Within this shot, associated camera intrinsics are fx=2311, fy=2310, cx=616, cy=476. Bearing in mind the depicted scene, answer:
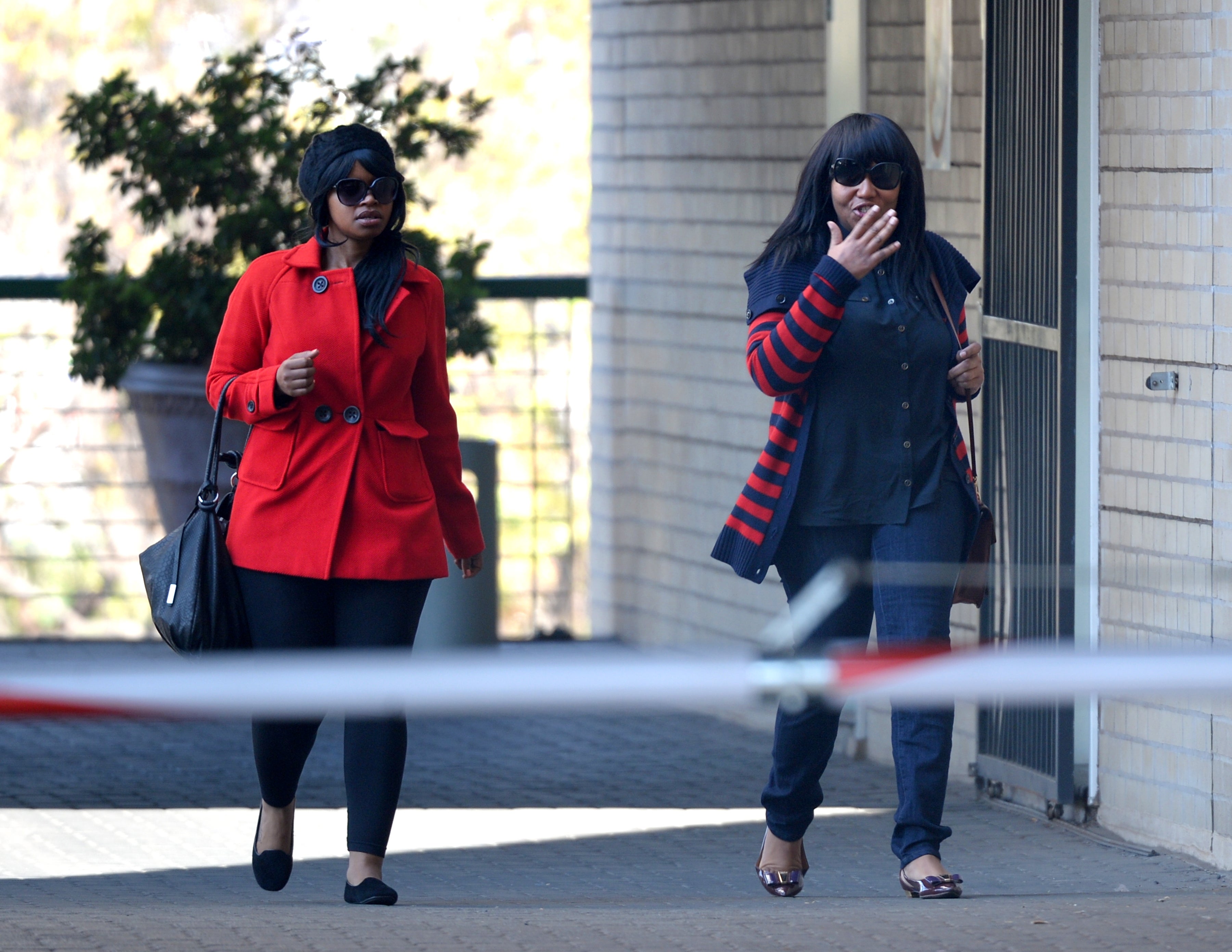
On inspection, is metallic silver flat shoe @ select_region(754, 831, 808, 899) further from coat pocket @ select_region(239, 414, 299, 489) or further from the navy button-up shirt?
coat pocket @ select_region(239, 414, 299, 489)

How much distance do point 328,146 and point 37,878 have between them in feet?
6.87

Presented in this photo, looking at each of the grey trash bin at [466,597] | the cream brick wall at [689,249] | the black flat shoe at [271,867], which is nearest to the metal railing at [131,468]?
the cream brick wall at [689,249]

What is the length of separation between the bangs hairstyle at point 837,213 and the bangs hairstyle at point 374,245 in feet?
2.87

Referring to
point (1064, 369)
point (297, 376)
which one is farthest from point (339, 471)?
point (1064, 369)

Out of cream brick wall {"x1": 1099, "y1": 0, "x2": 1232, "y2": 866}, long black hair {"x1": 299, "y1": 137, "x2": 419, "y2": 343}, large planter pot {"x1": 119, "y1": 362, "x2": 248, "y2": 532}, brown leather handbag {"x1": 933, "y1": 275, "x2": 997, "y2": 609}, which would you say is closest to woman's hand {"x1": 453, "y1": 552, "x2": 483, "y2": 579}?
long black hair {"x1": 299, "y1": 137, "x2": 419, "y2": 343}

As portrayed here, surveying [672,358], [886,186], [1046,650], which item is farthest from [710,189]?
[1046,650]

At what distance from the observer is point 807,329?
17.2 ft

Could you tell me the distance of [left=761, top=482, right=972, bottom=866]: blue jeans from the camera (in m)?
5.38

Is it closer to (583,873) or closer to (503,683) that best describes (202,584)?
(583,873)

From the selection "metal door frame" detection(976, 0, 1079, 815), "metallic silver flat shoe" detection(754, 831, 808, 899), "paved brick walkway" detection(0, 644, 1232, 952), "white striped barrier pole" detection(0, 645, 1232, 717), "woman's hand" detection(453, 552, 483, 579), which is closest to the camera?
"white striped barrier pole" detection(0, 645, 1232, 717)

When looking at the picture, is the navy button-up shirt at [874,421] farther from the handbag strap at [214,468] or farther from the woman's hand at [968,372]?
the handbag strap at [214,468]

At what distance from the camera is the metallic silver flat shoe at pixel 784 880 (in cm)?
562

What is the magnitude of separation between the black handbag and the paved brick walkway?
1.98 feet

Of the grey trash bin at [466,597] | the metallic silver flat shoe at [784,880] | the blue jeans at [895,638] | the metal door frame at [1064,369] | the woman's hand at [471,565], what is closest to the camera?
the blue jeans at [895,638]
